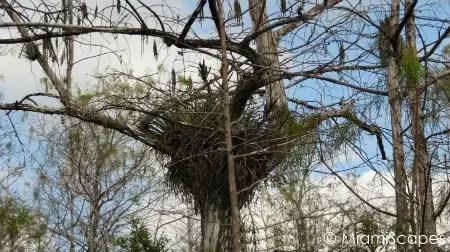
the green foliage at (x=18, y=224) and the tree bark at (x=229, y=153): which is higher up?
the green foliage at (x=18, y=224)

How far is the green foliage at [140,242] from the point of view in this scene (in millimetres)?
6188

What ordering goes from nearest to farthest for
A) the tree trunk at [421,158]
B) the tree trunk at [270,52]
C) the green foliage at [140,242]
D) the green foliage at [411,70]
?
1. the green foliage at [411,70]
2. the tree trunk at [421,158]
3. the tree trunk at [270,52]
4. the green foliage at [140,242]

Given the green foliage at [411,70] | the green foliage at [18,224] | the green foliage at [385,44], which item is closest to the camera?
the green foliage at [411,70]

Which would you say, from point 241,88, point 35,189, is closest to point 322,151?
point 241,88

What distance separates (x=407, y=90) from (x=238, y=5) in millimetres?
1131

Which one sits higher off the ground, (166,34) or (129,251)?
(166,34)

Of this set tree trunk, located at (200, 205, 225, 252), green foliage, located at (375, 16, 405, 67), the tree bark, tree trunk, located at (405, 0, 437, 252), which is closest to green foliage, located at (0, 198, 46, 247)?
tree trunk, located at (200, 205, 225, 252)

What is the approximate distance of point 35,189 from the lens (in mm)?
14461

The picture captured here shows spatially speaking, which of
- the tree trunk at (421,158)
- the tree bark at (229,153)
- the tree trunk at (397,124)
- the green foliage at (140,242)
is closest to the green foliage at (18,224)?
the green foliage at (140,242)

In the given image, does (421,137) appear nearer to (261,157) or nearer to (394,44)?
(394,44)

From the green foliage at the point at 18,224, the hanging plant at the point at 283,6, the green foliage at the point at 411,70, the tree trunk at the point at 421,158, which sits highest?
the green foliage at the point at 18,224

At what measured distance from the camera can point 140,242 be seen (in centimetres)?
621

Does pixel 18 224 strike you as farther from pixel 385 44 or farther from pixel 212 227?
pixel 385 44

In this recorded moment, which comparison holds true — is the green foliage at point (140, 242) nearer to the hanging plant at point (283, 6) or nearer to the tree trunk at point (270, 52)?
the tree trunk at point (270, 52)
